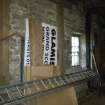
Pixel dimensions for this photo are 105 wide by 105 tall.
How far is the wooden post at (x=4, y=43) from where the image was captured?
4.03 meters

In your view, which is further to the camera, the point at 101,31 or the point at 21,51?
the point at 101,31

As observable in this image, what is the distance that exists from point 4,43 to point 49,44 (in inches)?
48.4

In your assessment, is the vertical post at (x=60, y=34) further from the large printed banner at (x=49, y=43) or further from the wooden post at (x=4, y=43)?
the wooden post at (x=4, y=43)

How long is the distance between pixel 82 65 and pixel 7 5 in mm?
3943

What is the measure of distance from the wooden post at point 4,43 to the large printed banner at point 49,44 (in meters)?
1.01

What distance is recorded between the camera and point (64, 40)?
625 cm

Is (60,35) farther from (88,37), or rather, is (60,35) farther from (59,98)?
(59,98)

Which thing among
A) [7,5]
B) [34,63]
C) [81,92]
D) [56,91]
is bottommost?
[81,92]

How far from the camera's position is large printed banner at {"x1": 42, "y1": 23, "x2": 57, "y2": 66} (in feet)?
16.3

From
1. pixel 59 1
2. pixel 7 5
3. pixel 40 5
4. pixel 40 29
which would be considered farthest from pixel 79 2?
pixel 7 5

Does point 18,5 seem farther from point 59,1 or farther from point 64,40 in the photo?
point 64,40

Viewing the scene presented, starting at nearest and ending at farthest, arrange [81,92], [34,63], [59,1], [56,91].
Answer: [56,91] → [34,63] → [59,1] → [81,92]

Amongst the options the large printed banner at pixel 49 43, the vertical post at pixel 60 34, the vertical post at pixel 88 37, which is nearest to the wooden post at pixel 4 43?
the large printed banner at pixel 49 43

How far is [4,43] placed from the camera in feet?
13.4
